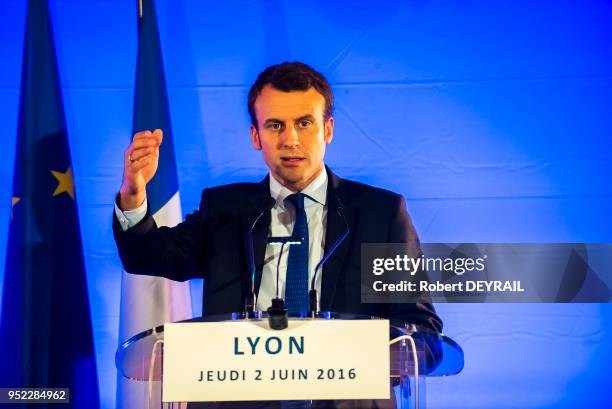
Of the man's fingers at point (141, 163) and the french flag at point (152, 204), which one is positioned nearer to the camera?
the man's fingers at point (141, 163)

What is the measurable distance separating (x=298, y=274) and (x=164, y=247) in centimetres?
48

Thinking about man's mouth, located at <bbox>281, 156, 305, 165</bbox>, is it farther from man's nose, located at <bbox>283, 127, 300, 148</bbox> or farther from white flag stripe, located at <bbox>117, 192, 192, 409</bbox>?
white flag stripe, located at <bbox>117, 192, 192, 409</bbox>

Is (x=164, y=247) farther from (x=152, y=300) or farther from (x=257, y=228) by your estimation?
(x=152, y=300)

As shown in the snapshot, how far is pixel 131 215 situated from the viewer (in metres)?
2.66

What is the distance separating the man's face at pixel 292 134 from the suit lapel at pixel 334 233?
11 cm

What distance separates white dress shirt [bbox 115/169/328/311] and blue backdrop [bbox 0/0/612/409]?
2.11 ft

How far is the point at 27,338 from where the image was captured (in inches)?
131

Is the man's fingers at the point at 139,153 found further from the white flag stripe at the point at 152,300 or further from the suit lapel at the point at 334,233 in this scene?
the white flag stripe at the point at 152,300

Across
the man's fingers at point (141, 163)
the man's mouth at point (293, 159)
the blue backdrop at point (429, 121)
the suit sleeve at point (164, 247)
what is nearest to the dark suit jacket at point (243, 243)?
the suit sleeve at point (164, 247)

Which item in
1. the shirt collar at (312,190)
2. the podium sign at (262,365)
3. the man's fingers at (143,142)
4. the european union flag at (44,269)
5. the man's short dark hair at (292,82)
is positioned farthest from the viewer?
the european union flag at (44,269)

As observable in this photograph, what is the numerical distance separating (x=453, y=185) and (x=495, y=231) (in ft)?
0.91

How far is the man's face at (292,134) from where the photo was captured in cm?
305

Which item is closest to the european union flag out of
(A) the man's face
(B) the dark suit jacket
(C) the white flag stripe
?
(C) the white flag stripe

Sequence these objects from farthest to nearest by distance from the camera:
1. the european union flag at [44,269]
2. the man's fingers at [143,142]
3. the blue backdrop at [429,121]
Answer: the blue backdrop at [429,121] < the european union flag at [44,269] < the man's fingers at [143,142]
